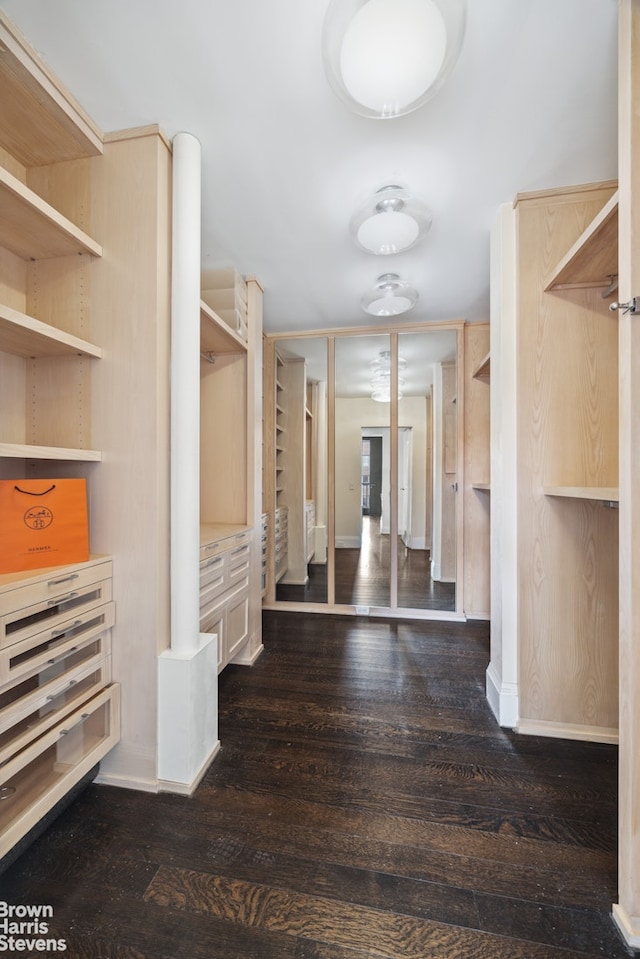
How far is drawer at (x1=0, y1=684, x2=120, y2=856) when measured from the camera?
3.70 feet

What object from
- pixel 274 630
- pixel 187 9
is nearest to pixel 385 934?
pixel 274 630

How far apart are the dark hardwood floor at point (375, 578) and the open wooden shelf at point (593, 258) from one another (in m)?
2.26

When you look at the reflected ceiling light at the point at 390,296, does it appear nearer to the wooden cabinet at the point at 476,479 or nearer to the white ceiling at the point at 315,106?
the white ceiling at the point at 315,106

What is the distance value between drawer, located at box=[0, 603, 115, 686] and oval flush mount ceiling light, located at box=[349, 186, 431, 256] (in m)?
1.94

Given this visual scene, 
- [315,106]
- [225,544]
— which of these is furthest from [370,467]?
[315,106]

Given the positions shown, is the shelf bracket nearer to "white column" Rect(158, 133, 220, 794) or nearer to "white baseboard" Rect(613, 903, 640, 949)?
"white column" Rect(158, 133, 220, 794)

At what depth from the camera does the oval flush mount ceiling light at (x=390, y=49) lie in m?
1.02

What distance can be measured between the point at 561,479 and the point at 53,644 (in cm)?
213

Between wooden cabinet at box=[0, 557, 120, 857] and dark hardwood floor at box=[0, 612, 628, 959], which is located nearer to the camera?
dark hardwood floor at box=[0, 612, 628, 959]

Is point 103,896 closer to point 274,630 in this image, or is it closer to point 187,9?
point 274,630

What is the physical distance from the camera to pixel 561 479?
183cm

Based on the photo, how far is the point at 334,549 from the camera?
3.53m

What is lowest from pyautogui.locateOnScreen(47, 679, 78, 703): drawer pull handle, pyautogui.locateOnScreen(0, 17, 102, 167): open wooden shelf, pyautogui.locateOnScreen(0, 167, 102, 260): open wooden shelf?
pyautogui.locateOnScreen(47, 679, 78, 703): drawer pull handle

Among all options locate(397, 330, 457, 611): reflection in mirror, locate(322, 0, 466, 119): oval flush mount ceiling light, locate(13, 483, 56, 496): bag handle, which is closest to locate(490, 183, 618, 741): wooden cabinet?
locate(322, 0, 466, 119): oval flush mount ceiling light
